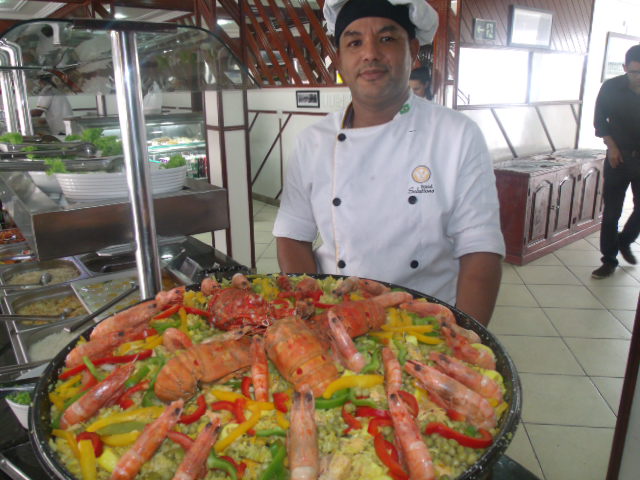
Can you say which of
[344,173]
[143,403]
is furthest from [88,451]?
[344,173]

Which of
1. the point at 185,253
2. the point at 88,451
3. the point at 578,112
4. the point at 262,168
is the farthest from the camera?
the point at 262,168

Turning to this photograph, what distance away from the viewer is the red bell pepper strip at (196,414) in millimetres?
989

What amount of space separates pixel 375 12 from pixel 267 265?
4.19 metres

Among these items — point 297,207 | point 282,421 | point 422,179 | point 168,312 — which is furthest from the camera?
point 297,207

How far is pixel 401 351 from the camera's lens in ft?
3.83

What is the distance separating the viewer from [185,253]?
268 cm

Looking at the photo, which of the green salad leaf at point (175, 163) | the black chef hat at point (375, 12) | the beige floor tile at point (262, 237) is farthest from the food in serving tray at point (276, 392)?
the beige floor tile at point (262, 237)

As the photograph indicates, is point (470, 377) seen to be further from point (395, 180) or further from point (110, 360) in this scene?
point (395, 180)

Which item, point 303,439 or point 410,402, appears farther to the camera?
point 410,402

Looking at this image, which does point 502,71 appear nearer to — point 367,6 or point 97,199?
point 367,6

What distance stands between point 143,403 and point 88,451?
17 cm

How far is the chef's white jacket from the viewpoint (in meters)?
1.84

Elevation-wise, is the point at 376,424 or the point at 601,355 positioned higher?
the point at 376,424

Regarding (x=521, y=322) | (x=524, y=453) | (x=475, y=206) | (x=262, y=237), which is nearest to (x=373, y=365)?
(x=475, y=206)
